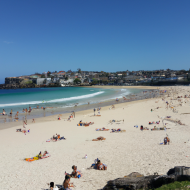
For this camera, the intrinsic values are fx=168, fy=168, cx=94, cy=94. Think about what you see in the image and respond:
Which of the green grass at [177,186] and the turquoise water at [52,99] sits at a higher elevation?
the green grass at [177,186]

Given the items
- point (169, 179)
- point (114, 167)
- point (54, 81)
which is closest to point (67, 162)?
point (114, 167)

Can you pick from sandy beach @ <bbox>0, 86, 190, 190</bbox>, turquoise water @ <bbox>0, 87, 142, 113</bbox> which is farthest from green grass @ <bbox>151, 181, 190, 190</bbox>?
turquoise water @ <bbox>0, 87, 142, 113</bbox>

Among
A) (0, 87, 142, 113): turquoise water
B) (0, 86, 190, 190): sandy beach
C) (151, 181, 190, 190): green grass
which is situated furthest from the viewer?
(0, 87, 142, 113): turquoise water

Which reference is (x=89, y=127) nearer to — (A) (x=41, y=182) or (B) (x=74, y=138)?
(B) (x=74, y=138)

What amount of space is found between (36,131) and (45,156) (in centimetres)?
562

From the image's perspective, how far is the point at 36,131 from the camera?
43.5 feet

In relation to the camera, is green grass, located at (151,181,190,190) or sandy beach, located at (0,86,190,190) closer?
green grass, located at (151,181,190,190)

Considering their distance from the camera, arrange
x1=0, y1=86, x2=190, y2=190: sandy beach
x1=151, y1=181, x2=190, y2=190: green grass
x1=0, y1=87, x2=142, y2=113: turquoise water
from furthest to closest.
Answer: x1=0, y1=87, x2=142, y2=113: turquoise water → x1=0, y1=86, x2=190, y2=190: sandy beach → x1=151, y1=181, x2=190, y2=190: green grass

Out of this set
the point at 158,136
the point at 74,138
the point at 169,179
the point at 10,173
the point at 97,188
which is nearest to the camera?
the point at 169,179

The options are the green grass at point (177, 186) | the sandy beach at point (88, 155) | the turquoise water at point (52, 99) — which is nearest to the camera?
the green grass at point (177, 186)

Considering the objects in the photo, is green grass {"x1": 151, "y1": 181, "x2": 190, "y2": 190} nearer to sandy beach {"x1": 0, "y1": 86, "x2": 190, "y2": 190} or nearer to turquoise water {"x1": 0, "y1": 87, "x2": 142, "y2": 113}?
sandy beach {"x1": 0, "y1": 86, "x2": 190, "y2": 190}

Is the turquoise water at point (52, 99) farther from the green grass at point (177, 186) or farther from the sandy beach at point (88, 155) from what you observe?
the green grass at point (177, 186)

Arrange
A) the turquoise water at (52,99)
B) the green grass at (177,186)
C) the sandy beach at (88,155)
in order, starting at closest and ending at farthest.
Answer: the green grass at (177,186) → the sandy beach at (88,155) → the turquoise water at (52,99)

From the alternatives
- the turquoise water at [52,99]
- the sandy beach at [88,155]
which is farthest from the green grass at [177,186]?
the turquoise water at [52,99]
